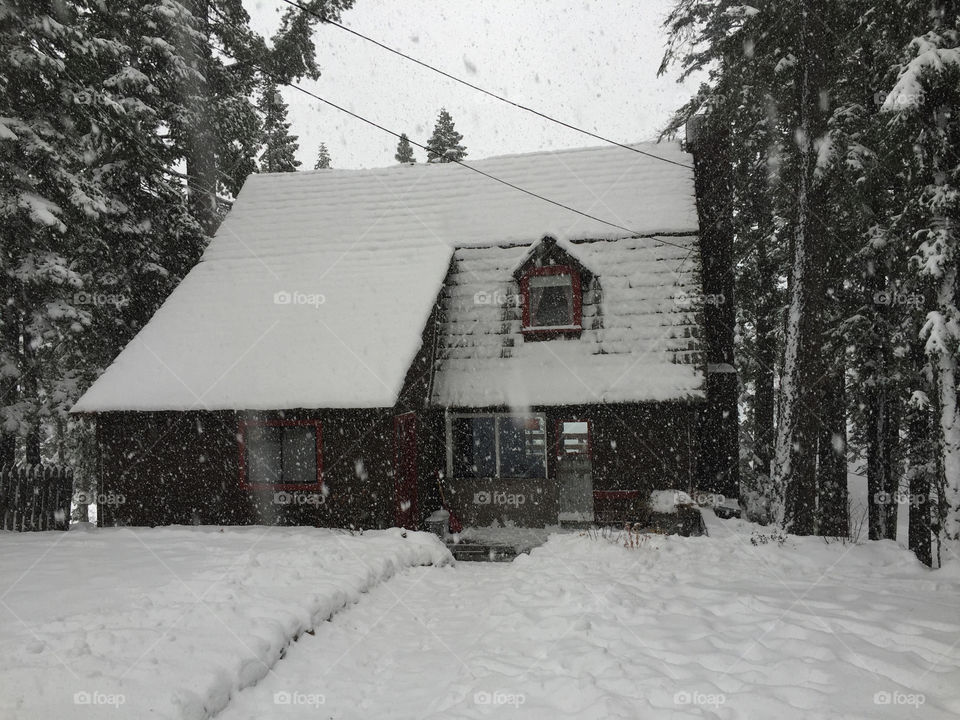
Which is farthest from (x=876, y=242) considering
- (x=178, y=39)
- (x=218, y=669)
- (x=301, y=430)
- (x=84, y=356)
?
(x=84, y=356)

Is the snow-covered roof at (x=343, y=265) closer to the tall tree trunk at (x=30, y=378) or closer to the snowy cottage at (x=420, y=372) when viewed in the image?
the snowy cottage at (x=420, y=372)

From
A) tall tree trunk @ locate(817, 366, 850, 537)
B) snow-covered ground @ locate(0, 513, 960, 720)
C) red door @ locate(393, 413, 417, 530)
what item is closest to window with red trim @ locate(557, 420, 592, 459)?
red door @ locate(393, 413, 417, 530)

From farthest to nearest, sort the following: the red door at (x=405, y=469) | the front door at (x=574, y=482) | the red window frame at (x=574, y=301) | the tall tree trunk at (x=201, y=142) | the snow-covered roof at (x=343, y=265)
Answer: the tall tree trunk at (x=201, y=142)
the red window frame at (x=574, y=301)
the front door at (x=574, y=482)
the snow-covered roof at (x=343, y=265)
the red door at (x=405, y=469)

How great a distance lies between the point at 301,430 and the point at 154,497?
10.5 ft

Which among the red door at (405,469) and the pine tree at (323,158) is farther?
the pine tree at (323,158)

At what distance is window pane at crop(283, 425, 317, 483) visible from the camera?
39.9 feet

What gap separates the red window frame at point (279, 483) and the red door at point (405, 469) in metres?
1.45

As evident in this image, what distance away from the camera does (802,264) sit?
35.9ft

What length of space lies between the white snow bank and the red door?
1675mm

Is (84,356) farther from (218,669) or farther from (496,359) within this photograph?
(218,669)

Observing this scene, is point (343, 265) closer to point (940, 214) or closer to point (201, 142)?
point (201, 142)

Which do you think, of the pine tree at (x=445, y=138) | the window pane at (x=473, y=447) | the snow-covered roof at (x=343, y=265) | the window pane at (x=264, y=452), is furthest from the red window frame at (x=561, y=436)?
the pine tree at (x=445, y=138)

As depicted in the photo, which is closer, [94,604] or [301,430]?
[94,604]

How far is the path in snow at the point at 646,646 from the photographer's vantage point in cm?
455
